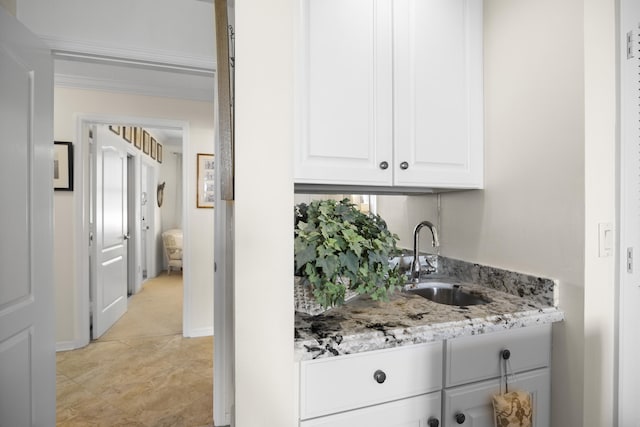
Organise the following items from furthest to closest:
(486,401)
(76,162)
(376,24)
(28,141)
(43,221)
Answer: (76,162) → (43,221) → (28,141) → (376,24) → (486,401)

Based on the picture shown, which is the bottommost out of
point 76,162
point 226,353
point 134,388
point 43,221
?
point 134,388

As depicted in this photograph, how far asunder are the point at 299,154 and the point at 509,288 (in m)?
1.02

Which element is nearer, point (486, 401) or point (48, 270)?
point (486, 401)

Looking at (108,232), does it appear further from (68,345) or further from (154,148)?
(154,148)

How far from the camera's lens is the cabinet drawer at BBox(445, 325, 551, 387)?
1.10 meters

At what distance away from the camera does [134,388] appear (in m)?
2.39

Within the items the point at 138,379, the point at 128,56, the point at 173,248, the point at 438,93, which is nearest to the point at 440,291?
the point at 438,93

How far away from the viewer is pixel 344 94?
128 cm

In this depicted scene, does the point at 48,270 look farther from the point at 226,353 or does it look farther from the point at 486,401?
the point at 486,401

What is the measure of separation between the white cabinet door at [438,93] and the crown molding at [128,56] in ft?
4.08

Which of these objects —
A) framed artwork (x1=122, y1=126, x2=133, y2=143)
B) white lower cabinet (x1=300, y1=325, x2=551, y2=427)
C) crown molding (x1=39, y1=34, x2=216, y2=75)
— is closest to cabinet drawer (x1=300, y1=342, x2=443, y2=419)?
white lower cabinet (x1=300, y1=325, x2=551, y2=427)

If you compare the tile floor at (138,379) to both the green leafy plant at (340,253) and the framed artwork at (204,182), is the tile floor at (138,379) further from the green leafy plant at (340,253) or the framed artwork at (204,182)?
the green leafy plant at (340,253)

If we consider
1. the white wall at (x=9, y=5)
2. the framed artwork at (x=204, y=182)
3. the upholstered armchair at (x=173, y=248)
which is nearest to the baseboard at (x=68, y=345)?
the framed artwork at (x=204, y=182)

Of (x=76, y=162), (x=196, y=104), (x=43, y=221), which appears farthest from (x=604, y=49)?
(x=76, y=162)
